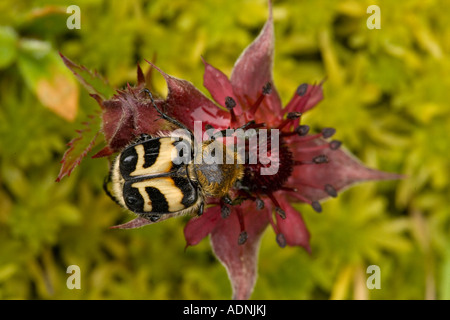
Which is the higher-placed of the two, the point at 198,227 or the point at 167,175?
the point at 167,175

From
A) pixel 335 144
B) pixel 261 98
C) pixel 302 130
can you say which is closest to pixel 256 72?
pixel 261 98

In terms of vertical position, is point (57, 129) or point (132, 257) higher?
point (57, 129)

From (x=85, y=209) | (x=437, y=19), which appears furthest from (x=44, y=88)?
(x=437, y=19)

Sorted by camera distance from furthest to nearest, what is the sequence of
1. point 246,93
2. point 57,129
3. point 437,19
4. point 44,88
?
point 437,19, point 57,129, point 44,88, point 246,93

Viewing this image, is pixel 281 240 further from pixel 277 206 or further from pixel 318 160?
pixel 318 160

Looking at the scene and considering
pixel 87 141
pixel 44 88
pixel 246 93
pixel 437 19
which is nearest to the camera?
pixel 87 141

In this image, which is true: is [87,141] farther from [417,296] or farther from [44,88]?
[417,296]
